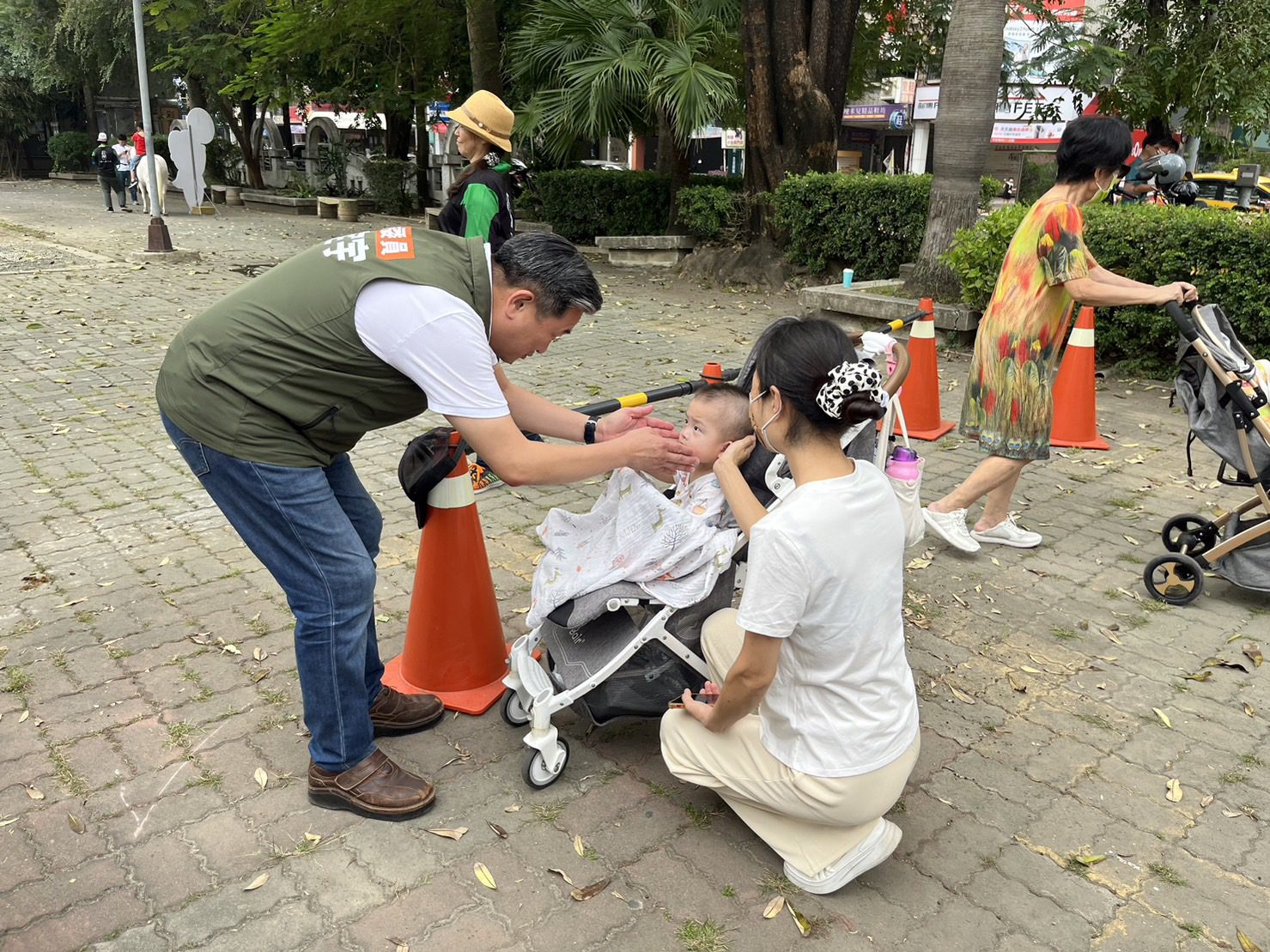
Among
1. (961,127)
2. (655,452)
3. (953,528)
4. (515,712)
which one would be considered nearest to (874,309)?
(961,127)

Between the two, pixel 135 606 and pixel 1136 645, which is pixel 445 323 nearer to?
pixel 135 606

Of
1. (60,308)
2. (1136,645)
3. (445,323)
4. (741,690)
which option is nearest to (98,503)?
(445,323)

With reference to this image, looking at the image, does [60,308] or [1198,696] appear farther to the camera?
[60,308]

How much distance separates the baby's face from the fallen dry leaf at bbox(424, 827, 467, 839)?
128 centimetres

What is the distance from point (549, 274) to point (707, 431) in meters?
0.77

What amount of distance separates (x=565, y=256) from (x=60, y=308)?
9.86m

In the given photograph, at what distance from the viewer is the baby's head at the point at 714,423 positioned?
3.00 metres

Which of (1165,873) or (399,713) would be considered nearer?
(1165,873)

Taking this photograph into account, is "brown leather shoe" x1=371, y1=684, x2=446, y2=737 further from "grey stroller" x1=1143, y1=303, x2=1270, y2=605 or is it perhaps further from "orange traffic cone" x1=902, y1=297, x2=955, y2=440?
"orange traffic cone" x1=902, y1=297, x2=955, y2=440

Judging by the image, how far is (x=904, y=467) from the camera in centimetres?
389

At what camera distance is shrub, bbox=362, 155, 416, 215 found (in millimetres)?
23125

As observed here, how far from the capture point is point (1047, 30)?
48.8 feet

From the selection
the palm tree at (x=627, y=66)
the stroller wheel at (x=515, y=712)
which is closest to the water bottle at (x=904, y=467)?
the stroller wheel at (x=515, y=712)

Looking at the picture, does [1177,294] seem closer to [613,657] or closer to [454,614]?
[613,657]
